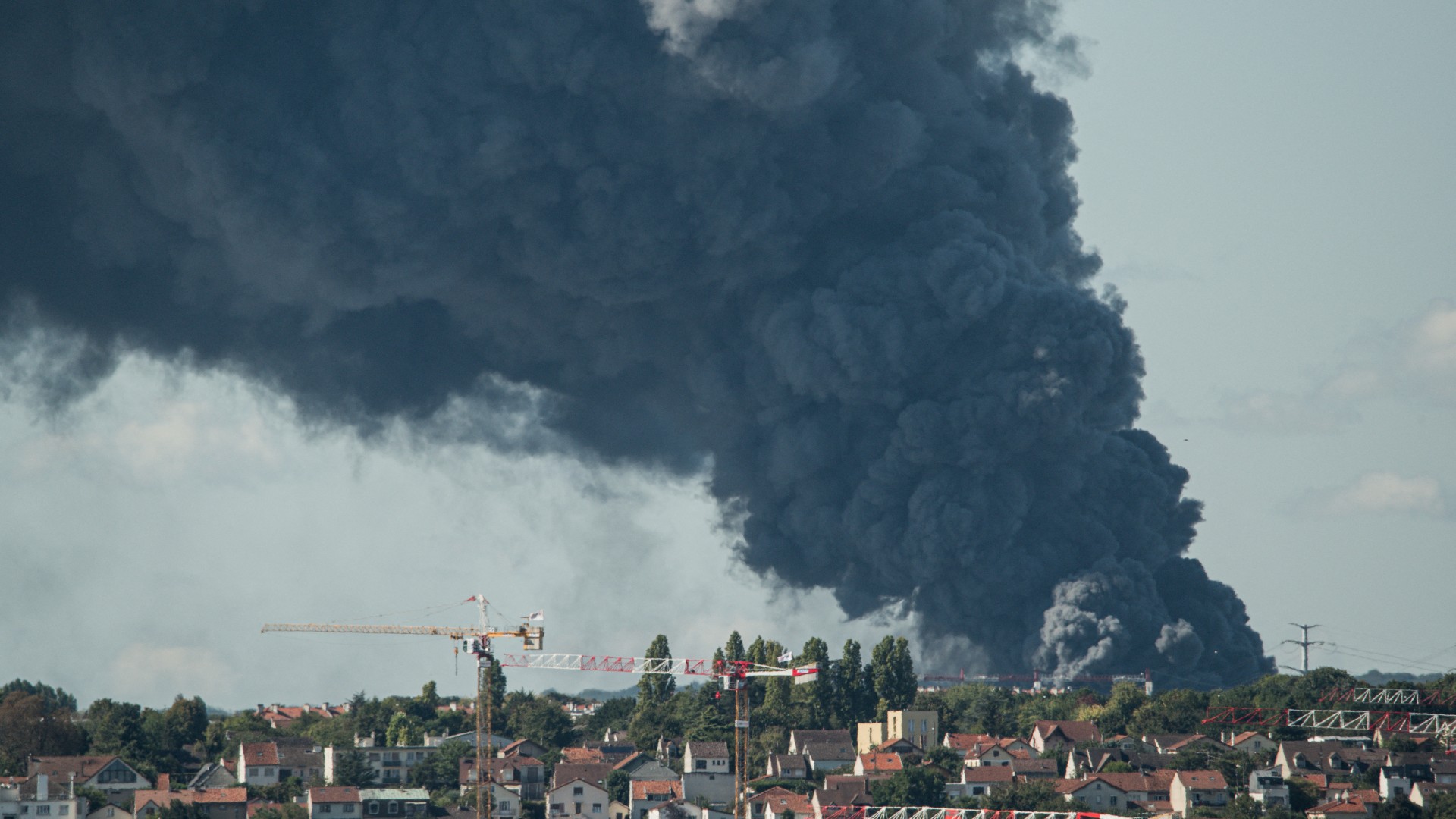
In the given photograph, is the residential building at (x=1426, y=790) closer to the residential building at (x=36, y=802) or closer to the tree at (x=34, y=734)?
the residential building at (x=36, y=802)

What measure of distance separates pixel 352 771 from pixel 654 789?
13392mm

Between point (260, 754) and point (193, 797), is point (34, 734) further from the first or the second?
point (193, 797)

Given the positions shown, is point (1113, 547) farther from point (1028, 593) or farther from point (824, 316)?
point (824, 316)

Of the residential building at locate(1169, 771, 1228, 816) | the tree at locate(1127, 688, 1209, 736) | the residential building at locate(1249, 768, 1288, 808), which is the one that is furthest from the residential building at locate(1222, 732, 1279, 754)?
the residential building at locate(1169, 771, 1228, 816)

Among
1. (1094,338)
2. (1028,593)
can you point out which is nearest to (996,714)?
(1028,593)

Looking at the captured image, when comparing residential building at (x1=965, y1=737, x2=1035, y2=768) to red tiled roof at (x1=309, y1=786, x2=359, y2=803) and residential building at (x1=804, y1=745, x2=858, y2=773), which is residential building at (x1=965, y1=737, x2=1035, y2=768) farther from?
red tiled roof at (x1=309, y1=786, x2=359, y2=803)

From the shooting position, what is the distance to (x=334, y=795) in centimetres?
9381

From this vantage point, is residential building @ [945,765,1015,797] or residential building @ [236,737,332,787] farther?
residential building @ [236,737,332,787]

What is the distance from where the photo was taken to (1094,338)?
401 feet

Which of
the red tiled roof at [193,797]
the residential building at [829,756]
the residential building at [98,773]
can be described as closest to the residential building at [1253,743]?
the residential building at [829,756]

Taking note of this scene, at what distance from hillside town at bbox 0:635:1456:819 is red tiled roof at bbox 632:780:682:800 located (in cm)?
12

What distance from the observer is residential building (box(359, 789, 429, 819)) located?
94312 mm

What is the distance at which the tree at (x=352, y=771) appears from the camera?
99562mm

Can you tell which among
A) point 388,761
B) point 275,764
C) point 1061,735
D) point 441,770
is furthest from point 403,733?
point 1061,735
